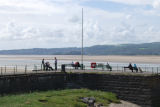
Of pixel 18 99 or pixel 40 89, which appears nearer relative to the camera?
pixel 18 99

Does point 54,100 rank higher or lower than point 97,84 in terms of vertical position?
lower

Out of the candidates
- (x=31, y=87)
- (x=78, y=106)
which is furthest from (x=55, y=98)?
(x=31, y=87)

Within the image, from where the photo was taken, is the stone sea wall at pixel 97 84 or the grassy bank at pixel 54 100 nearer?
the grassy bank at pixel 54 100

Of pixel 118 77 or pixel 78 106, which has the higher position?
pixel 118 77

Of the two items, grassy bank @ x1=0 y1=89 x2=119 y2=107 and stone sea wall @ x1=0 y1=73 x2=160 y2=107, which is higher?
stone sea wall @ x1=0 y1=73 x2=160 y2=107

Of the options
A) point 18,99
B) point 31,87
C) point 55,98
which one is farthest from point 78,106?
point 31,87

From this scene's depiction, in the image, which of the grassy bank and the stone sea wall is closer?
the grassy bank

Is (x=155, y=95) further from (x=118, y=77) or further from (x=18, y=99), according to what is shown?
(x=18, y=99)

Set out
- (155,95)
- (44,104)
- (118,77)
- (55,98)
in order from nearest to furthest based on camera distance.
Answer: (44,104), (55,98), (155,95), (118,77)

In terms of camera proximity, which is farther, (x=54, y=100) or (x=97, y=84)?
(x=97, y=84)

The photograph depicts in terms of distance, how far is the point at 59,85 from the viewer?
38.1 m

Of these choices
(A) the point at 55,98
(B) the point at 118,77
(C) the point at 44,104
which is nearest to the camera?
(C) the point at 44,104

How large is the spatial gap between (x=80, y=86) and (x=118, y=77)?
16.2 ft

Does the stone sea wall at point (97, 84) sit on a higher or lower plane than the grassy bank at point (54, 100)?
higher
